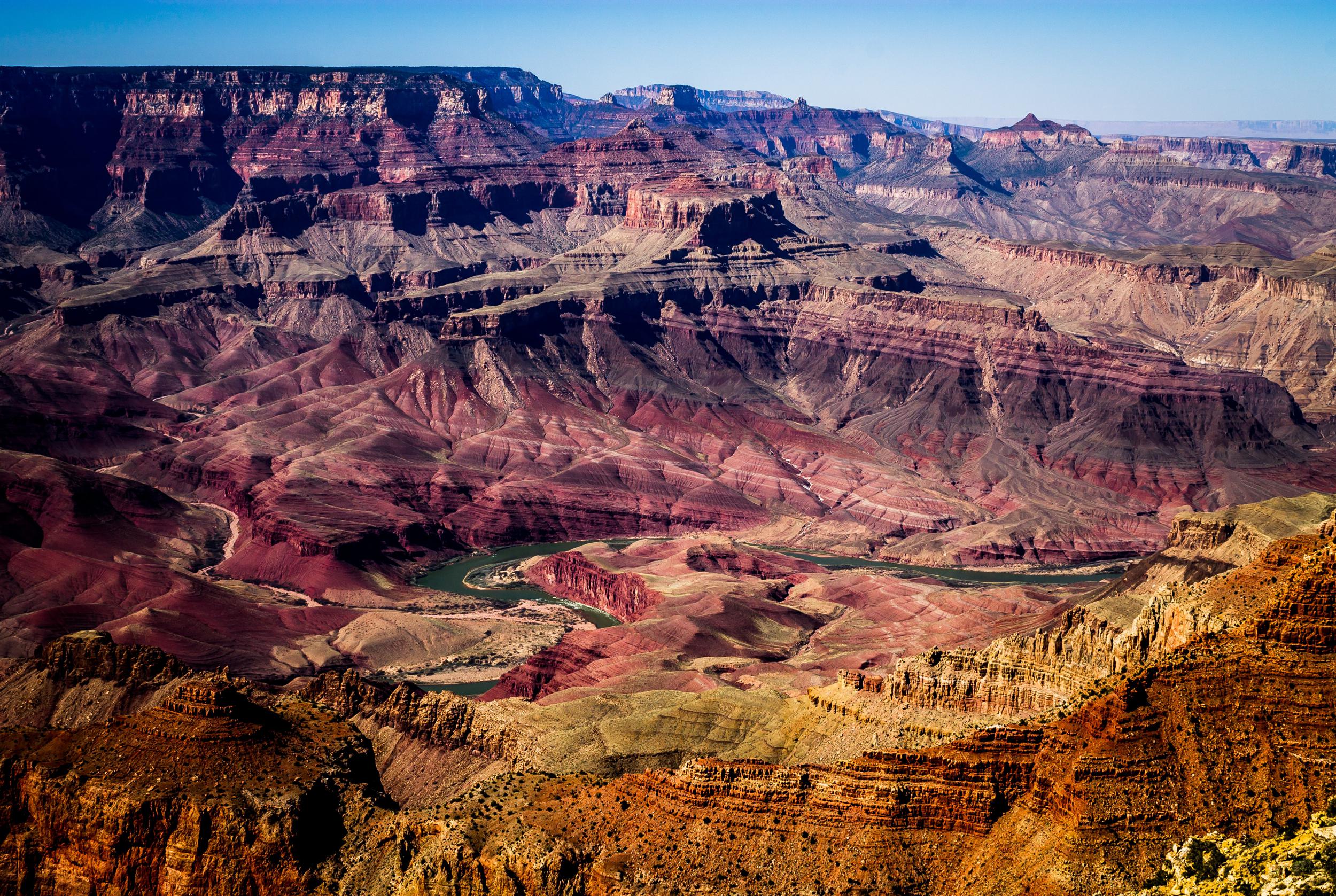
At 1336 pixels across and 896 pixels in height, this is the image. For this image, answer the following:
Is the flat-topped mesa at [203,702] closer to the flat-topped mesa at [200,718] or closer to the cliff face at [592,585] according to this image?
the flat-topped mesa at [200,718]

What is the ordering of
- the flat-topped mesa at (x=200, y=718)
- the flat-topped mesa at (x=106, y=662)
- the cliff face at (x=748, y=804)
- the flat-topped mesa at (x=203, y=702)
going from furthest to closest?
1. the flat-topped mesa at (x=106, y=662)
2. the flat-topped mesa at (x=203, y=702)
3. the flat-topped mesa at (x=200, y=718)
4. the cliff face at (x=748, y=804)

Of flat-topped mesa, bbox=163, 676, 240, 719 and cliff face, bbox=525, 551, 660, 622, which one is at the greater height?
cliff face, bbox=525, 551, 660, 622

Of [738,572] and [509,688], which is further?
[738,572]

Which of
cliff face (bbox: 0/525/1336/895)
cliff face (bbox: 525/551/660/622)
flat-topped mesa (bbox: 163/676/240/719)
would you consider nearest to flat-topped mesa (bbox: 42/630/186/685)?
cliff face (bbox: 0/525/1336/895)

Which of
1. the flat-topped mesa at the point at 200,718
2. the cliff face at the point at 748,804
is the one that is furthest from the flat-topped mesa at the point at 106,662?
the flat-topped mesa at the point at 200,718

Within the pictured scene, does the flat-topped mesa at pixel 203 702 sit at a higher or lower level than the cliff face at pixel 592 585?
lower

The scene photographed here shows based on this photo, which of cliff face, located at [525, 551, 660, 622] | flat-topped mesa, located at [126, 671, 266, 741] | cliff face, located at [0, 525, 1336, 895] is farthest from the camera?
cliff face, located at [525, 551, 660, 622]

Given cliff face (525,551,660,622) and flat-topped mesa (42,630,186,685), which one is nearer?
flat-topped mesa (42,630,186,685)

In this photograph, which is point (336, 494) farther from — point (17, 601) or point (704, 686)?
point (704, 686)

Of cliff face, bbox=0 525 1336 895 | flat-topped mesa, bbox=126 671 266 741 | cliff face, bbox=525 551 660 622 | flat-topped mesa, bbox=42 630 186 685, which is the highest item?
cliff face, bbox=525 551 660 622

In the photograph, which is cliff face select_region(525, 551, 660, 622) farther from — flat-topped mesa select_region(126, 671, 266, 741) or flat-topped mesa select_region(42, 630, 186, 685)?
flat-topped mesa select_region(126, 671, 266, 741)

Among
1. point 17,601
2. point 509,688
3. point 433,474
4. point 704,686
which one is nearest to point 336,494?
point 433,474
